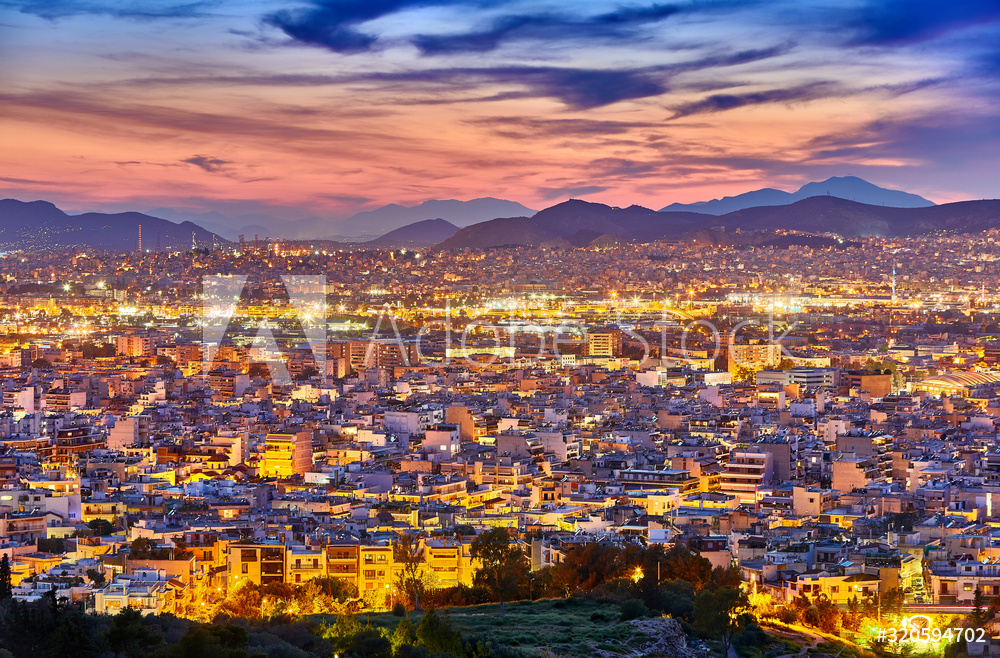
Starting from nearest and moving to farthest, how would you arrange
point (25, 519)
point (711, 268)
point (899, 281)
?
point (25, 519)
point (899, 281)
point (711, 268)

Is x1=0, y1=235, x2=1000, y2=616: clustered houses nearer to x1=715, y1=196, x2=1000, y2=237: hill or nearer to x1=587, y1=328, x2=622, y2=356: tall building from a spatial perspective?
x1=587, y1=328, x2=622, y2=356: tall building

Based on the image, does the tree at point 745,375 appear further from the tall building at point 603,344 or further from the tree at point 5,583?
the tree at point 5,583

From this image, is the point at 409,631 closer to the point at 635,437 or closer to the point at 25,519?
the point at 25,519

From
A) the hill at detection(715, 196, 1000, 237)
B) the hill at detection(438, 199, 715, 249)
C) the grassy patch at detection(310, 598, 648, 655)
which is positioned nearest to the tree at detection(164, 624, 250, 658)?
the grassy patch at detection(310, 598, 648, 655)

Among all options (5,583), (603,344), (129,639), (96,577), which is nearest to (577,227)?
(603,344)

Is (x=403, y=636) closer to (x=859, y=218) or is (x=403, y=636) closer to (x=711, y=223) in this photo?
(x=859, y=218)

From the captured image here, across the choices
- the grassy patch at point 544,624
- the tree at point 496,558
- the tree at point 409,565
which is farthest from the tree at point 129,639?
the tree at point 496,558

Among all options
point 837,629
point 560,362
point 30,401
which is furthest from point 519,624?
point 560,362
